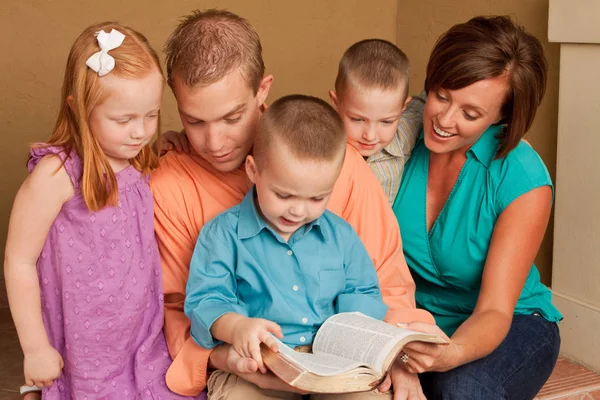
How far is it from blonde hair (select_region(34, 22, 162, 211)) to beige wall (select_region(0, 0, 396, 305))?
1.97m

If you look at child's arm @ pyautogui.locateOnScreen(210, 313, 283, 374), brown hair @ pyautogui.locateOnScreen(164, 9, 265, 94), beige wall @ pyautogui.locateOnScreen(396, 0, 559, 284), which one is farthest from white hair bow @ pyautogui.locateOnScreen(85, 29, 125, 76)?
beige wall @ pyautogui.locateOnScreen(396, 0, 559, 284)

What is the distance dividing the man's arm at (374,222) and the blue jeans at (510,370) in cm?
22

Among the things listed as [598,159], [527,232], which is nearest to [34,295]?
[527,232]

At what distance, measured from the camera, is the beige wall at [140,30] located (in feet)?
12.7

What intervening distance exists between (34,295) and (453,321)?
1.22 meters

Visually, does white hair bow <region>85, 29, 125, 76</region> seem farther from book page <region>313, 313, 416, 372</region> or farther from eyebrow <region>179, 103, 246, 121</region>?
book page <region>313, 313, 416, 372</region>

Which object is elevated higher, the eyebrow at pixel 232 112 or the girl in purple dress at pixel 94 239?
the eyebrow at pixel 232 112

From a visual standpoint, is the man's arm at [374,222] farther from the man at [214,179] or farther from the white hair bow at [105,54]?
the white hair bow at [105,54]

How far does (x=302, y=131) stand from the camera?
1963 millimetres

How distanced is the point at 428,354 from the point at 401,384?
0.12 meters

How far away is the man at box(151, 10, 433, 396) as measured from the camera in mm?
2056

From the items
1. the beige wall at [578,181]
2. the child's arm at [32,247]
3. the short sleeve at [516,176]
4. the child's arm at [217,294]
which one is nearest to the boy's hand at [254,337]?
the child's arm at [217,294]

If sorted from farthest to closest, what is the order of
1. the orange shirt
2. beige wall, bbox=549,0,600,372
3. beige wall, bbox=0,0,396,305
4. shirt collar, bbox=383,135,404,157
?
beige wall, bbox=0,0,396,305, beige wall, bbox=549,0,600,372, shirt collar, bbox=383,135,404,157, the orange shirt

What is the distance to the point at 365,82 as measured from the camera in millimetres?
2459
